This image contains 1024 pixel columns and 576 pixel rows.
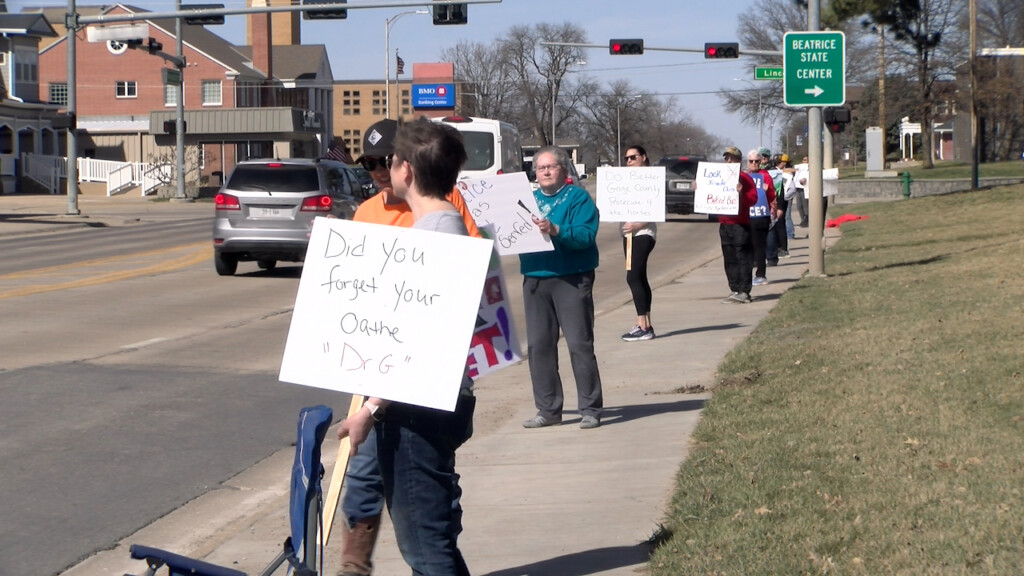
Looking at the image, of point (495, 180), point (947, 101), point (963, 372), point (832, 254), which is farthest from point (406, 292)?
point (947, 101)

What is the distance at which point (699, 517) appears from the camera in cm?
559

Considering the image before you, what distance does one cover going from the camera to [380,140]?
5.02 meters

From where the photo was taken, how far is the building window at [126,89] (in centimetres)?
7594

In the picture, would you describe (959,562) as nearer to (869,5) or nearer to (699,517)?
(699,517)

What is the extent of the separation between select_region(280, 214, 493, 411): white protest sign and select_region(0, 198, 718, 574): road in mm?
2358

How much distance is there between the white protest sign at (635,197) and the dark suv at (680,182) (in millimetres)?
21757

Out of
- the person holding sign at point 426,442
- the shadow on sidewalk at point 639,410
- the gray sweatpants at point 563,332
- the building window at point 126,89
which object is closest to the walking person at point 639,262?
the shadow on sidewalk at point 639,410

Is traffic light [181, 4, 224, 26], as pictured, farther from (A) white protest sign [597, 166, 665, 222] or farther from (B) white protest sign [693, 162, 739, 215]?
(A) white protest sign [597, 166, 665, 222]

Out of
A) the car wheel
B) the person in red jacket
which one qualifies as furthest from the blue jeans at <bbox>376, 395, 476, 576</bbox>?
the car wheel

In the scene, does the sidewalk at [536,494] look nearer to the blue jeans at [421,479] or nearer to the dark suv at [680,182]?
the blue jeans at [421,479]

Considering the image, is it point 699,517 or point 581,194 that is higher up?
point 581,194

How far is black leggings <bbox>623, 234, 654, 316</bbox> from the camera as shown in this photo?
40.3 ft

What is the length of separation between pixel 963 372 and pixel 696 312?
6256 mm

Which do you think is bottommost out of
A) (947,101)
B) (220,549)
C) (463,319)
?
(220,549)
